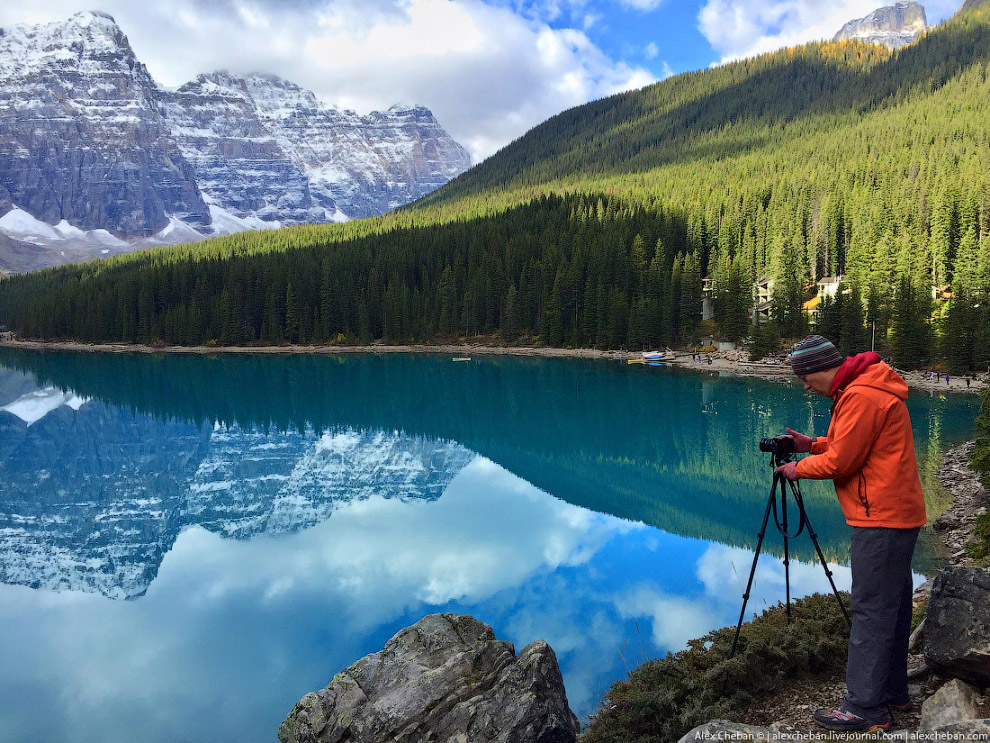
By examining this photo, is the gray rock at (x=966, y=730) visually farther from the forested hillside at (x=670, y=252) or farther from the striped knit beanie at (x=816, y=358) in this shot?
the forested hillside at (x=670, y=252)

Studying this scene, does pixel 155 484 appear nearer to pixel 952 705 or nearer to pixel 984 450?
pixel 984 450

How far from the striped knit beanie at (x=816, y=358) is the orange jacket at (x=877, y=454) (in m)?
0.30

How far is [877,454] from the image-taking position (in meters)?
4.89

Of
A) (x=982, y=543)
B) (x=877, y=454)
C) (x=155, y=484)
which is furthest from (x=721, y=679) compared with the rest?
(x=155, y=484)

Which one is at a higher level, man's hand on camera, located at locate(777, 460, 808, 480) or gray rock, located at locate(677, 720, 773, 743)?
man's hand on camera, located at locate(777, 460, 808, 480)

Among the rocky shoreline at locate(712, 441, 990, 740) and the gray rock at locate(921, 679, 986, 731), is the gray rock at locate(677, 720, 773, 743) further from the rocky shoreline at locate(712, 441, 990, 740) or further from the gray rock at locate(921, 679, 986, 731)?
the gray rock at locate(921, 679, 986, 731)

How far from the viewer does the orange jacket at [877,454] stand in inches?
189

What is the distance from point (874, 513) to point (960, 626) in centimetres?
149

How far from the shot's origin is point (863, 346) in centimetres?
5716

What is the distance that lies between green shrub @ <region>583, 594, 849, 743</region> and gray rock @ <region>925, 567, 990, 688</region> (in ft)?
4.75

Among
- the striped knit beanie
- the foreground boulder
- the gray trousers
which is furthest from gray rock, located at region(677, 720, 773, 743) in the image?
the striped knit beanie

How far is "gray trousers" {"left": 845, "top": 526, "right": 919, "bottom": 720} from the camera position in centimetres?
490

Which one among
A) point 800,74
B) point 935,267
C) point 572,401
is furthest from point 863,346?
point 800,74

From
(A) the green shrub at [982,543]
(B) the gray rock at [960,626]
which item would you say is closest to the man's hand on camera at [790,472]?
(B) the gray rock at [960,626]
